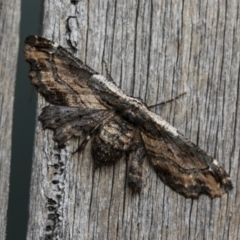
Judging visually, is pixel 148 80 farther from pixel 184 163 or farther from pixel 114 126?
pixel 184 163

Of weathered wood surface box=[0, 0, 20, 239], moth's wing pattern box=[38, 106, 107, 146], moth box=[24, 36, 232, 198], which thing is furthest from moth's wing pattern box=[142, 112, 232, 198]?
weathered wood surface box=[0, 0, 20, 239]

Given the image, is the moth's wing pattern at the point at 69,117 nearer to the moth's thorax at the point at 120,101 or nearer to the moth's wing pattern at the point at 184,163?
the moth's thorax at the point at 120,101

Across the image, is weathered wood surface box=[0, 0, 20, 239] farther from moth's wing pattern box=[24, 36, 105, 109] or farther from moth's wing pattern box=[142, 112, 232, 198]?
moth's wing pattern box=[142, 112, 232, 198]

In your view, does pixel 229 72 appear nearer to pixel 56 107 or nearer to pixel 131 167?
pixel 131 167

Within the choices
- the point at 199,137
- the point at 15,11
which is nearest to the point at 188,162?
the point at 199,137

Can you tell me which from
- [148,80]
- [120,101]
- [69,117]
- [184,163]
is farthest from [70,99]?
[184,163]

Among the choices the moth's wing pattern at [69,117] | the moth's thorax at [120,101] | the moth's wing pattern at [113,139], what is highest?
the moth's thorax at [120,101]

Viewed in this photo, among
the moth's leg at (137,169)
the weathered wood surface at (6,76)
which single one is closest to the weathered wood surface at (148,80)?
the moth's leg at (137,169)

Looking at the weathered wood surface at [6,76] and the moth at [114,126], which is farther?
the weathered wood surface at [6,76]
